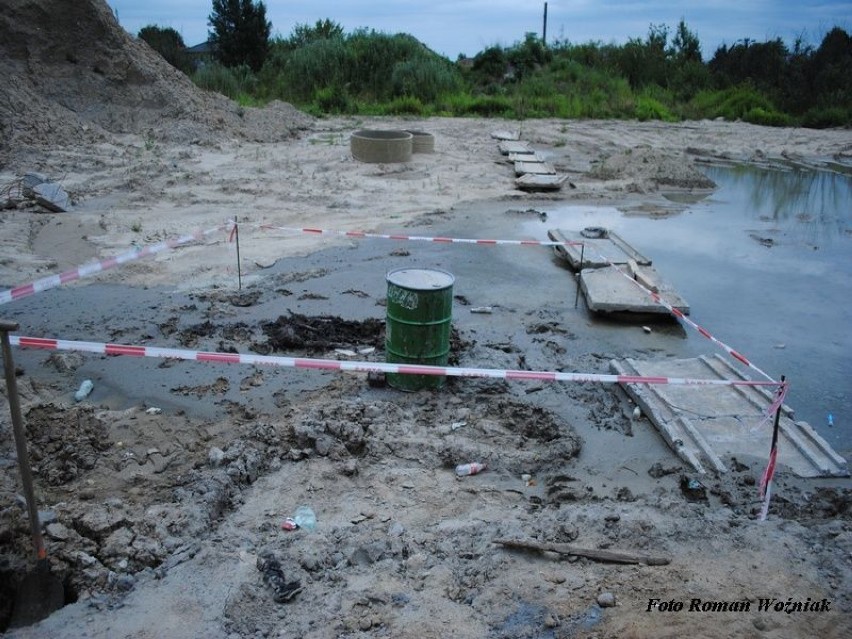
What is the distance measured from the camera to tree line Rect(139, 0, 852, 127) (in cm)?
2858

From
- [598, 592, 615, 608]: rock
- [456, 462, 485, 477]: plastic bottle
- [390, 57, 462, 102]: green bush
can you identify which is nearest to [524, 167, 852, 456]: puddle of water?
[456, 462, 485, 477]: plastic bottle

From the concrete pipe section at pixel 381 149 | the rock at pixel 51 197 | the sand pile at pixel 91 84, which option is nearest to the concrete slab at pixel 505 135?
the concrete pipe section at pixel 381 149

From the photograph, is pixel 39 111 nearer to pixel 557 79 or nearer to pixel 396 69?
pixel 396 69

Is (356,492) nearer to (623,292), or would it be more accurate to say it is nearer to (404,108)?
(623,292)

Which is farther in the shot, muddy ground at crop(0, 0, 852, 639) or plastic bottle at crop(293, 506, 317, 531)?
plastic bottle at crop(293, 506, 317, 531)

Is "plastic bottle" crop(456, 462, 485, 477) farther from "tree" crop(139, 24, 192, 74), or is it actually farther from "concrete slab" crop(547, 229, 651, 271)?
"tree" crop(139, 24, 192, 74)

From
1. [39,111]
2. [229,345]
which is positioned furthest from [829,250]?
[39,111]

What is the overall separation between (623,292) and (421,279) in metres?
3.35

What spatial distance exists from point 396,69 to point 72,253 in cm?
2240

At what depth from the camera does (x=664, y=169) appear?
17.4 m

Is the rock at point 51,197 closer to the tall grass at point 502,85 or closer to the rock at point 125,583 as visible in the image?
the rock at point 125,583

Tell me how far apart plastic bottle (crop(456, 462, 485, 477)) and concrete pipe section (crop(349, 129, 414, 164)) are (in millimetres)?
12876

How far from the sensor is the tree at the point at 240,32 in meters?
37.0

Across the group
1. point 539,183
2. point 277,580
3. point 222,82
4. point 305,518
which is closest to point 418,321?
point 305,518
